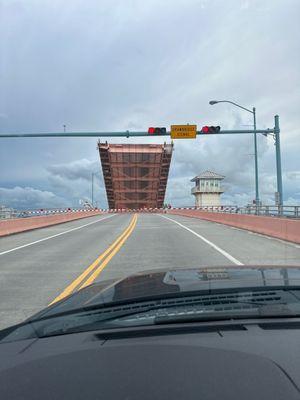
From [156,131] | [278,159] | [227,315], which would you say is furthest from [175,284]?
[278,159]

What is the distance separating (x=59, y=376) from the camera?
2.55m

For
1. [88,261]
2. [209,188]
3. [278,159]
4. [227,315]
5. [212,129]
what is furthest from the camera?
[209,188]

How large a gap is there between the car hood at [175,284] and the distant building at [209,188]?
85619 millimetres

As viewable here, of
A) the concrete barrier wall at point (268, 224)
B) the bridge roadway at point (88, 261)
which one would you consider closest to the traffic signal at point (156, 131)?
the concrete barrier wall at point (268, 224)

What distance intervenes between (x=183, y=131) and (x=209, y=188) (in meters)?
59.7

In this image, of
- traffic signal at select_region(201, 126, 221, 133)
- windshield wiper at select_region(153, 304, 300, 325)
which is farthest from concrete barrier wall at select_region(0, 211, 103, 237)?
windshield wiper at select_region(153, 304, 300, 325)

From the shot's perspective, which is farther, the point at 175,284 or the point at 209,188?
the point at 209,188

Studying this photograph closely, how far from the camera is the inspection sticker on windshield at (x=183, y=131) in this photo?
3108cm

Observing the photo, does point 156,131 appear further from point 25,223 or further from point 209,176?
point 209,176

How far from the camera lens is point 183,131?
31.1 meters

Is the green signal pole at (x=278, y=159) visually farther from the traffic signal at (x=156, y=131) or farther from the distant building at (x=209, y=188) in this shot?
the distant building at (x=209, y=188)

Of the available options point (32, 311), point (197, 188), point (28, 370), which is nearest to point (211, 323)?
point (28, 370)

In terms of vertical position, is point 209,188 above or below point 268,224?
above

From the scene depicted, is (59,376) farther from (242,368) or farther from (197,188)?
(197,188)
